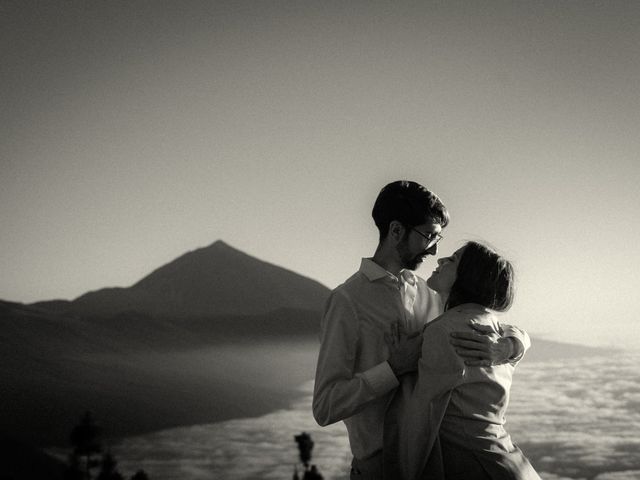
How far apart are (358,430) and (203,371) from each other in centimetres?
836

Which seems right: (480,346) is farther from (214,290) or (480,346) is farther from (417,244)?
(214,290)

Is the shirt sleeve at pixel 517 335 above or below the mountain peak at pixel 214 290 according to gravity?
below

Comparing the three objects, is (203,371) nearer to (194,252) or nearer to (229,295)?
(229,295)

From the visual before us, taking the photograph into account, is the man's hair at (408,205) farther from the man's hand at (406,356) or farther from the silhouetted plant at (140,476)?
the silhouetted plant at (140,476)

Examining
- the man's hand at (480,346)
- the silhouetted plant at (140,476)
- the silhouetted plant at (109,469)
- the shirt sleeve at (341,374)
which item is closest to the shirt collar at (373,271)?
the shirt sleeve at (341,374)

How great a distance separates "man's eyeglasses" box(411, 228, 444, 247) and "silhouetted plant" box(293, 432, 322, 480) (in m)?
8.05

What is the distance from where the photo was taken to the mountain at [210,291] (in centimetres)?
870

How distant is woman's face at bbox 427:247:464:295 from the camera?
1.72 meters

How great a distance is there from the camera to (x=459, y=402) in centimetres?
162

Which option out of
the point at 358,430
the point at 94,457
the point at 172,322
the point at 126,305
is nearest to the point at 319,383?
the point at 358,430

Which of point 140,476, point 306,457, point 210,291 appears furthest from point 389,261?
point 210,291

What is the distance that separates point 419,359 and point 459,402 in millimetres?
148

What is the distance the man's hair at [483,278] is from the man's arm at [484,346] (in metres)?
0.10

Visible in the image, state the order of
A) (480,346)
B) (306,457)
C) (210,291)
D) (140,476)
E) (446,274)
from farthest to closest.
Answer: (210,291)
(306,457)
(140,476)
(446,274)
(480,346)
